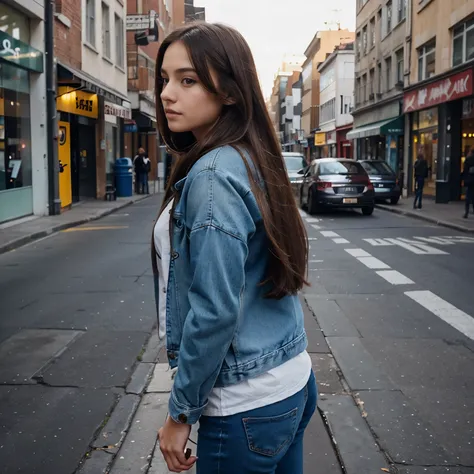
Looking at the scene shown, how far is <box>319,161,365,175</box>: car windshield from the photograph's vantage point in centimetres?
1888

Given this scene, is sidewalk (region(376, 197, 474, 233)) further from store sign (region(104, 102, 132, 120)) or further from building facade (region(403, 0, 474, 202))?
store sign (region(104, 102, 132, 120))

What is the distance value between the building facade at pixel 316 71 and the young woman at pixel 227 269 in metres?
66.9

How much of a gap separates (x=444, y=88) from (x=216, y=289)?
944 inches

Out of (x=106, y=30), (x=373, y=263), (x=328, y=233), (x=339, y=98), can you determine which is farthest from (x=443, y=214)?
(x=339, y=98)

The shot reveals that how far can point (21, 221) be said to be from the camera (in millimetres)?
15281

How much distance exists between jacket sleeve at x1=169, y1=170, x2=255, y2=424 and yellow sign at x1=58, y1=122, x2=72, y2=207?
17.9m

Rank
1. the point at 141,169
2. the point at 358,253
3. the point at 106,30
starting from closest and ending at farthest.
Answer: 1. the point at 358,253
2. the point at 106,30
3. the point at 141,169

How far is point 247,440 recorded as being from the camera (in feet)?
5.29

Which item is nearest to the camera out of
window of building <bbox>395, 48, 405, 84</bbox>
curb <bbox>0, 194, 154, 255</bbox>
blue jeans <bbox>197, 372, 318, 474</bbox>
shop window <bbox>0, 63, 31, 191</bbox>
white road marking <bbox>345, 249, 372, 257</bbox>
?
blue jeans <bbox>197, 372, 318, 474</bbox>

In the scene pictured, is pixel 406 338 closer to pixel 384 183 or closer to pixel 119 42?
pixel 384 183

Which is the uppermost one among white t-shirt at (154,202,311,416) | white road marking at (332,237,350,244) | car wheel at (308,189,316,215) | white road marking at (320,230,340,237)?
Result: white t-shirt at (154,202,311,416)

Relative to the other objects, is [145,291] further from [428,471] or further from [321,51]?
[321,51]

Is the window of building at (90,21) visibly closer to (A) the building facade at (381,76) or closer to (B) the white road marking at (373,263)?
(A) the building facade at (381,76)

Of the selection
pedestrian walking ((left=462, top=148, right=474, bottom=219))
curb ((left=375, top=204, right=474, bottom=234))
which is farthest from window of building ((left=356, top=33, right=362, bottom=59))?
pedestrian walking ((left=462, top=148, right=474, bottom=219))
